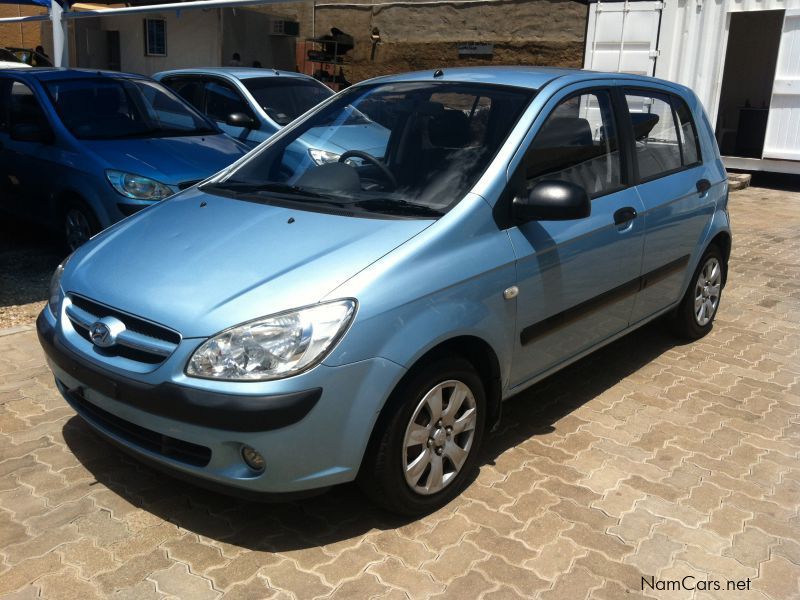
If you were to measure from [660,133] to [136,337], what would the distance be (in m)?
3.24

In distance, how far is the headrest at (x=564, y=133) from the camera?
3.56m

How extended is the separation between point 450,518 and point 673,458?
4.09 ft

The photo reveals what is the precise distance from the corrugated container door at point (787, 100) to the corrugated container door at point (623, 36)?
176cm

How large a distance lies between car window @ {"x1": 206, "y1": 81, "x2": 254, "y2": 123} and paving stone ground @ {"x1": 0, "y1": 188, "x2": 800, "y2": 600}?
457 centimetres

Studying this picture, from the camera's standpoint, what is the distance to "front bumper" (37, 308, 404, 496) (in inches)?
102

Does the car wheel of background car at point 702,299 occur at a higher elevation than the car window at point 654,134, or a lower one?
lower

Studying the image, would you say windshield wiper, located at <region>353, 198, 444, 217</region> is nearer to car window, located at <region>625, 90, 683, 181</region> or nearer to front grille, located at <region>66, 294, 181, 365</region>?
front grille, located at <region>66, 294, 181, 365</region>

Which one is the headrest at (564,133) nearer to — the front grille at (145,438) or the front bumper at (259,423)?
the front bumper at (259,423)

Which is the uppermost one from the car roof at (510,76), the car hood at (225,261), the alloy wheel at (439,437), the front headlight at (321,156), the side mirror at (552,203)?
the car roof at (510,76)

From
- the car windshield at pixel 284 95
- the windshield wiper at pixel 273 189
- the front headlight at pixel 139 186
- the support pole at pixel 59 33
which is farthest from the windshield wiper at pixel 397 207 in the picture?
the support pole at pixel 59 33

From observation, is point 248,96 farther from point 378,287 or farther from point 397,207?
point 378,287

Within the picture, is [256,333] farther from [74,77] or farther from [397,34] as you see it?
[397,34]

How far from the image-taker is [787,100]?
11.1m

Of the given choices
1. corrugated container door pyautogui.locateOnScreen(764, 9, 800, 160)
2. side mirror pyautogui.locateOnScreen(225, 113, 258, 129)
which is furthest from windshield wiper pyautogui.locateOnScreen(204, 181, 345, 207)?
corrugated container door pyautogui.locateOnScreen(764, 9, 800, 160)
